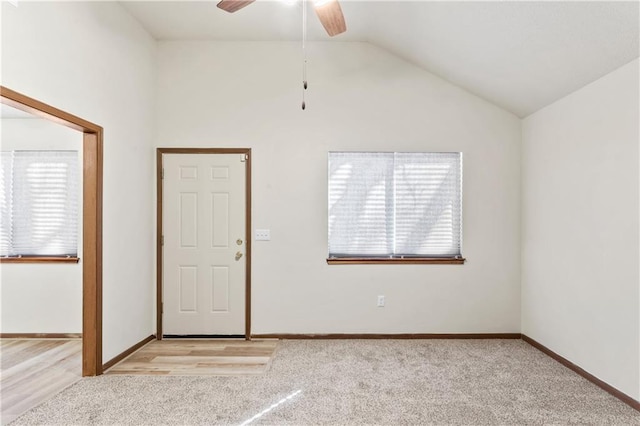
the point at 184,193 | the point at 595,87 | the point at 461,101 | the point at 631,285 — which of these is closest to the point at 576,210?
the point at 631,285

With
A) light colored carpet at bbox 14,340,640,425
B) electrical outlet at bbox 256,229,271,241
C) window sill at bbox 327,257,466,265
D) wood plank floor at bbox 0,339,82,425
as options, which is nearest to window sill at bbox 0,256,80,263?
wood plank floor at bbox 0,339,82,425

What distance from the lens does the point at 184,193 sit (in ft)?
12.9

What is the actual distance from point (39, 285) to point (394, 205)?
4149 millimetres

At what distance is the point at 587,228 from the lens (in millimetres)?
2951

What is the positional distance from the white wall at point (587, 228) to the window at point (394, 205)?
799mm

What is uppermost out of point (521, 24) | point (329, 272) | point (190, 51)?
point (190, 51)

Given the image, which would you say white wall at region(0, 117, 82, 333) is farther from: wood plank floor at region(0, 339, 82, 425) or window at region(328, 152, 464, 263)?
window at region(328, 152, 464, 263)

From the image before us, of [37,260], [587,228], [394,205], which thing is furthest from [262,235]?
[587,228]

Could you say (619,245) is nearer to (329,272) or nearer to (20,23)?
(329,272)

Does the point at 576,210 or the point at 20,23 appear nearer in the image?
the point at 20,23

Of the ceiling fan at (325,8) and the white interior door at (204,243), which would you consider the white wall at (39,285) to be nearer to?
the white interior door at (204,243)

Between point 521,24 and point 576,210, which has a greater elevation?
point 521,24

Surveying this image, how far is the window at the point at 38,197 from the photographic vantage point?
13.2ft

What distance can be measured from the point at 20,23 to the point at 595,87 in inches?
165
